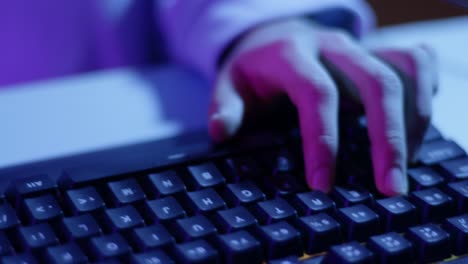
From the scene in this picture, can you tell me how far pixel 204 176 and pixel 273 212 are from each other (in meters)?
0.05

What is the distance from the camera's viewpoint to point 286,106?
551 millimetres

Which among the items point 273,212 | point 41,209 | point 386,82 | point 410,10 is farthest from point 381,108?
point 410,10

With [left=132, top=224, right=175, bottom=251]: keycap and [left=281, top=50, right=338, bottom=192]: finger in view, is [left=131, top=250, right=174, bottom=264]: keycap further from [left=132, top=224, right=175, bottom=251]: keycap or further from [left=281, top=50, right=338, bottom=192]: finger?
[left=281, top=50, right=338, bottom=192]: finger

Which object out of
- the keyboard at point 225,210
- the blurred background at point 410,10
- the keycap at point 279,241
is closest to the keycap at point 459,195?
the keyboard at point 225,210

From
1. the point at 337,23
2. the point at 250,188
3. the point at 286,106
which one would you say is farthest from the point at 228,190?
the point at 337,23

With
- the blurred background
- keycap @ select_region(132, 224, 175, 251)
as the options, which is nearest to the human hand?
keycap @ select_region(132, 224, 175, 251)

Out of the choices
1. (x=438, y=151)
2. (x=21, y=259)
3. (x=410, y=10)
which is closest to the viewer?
(x=21, y=259)

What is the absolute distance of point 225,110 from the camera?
513 millimetres

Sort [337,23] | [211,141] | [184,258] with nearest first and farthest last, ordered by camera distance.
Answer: [184,258], [211,141], [337,23]

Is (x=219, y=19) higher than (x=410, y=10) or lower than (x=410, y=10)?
higher

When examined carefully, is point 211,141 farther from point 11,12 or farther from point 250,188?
point 11,12

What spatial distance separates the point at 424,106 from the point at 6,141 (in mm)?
295

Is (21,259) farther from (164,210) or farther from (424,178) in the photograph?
(424,178)

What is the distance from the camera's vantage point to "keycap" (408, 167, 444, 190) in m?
0.45
